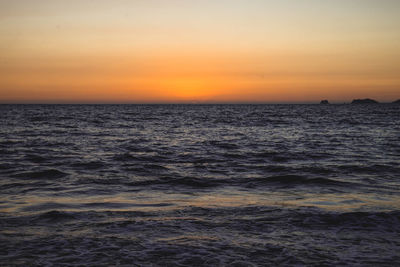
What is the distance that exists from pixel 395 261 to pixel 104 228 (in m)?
4.51

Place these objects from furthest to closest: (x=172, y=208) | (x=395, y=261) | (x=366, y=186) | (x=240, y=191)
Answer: (x=366, y=186), (x=240, y=191), (x=172, y=208), (x=395, y=261)

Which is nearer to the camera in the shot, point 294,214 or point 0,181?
point 294,214

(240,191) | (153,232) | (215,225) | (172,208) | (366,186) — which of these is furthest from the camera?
(366,186)

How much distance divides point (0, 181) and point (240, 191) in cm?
714

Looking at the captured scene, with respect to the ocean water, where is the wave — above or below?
below

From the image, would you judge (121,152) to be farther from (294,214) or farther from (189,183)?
(294,214)

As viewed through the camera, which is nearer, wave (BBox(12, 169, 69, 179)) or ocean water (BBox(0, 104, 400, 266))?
ocean water (BBox(0, 104, 400, 266))

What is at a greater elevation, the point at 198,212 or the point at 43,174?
the point at 198,212

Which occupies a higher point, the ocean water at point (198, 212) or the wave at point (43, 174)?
the ocean water at point (198, 212)

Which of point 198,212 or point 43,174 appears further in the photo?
point 43,174

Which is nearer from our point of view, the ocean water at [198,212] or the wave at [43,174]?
the ocean water at [198,212]

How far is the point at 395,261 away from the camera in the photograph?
511 cm

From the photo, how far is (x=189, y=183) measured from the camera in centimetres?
1123

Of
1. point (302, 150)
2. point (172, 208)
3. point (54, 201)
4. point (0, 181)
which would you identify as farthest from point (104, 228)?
point (302, 150)
